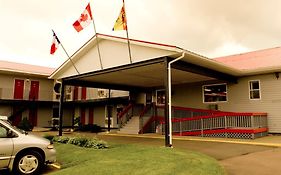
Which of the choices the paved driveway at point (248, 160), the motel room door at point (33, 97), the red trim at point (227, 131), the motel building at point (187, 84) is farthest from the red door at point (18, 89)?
the paved driveway at point (248, 160)

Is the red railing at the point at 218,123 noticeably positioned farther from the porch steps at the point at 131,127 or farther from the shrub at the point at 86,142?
the shrub at the point at 86,142

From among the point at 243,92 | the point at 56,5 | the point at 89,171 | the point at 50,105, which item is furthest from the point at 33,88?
the point at 89,171

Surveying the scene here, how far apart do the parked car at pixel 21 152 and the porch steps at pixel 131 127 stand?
38.0 ft

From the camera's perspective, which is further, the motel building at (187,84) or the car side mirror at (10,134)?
the motel building at (187,84)

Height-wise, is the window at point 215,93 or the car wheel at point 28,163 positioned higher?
the window at point 215,93

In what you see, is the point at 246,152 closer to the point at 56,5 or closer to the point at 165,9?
the point at 165,9

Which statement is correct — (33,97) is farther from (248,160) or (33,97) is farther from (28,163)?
(248,160)

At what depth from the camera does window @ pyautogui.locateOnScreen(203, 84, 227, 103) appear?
58.7 feet

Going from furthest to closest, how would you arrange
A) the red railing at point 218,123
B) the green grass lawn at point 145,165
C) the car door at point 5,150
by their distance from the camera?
the red railing at point 218,123
the car door at point 5,150
the green grass lawn at point 145,165

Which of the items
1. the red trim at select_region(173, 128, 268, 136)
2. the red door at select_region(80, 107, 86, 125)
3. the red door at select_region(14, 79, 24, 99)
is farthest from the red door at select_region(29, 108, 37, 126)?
the red trim at select_region(173, 128, 268, 136)

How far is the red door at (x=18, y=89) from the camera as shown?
25797 mm

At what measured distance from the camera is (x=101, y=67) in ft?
49.1

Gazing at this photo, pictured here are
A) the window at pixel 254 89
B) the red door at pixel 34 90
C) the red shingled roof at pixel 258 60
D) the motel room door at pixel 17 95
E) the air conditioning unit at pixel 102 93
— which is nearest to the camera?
the red shingled roof at pixel 258 60

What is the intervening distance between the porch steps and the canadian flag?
854 cm
